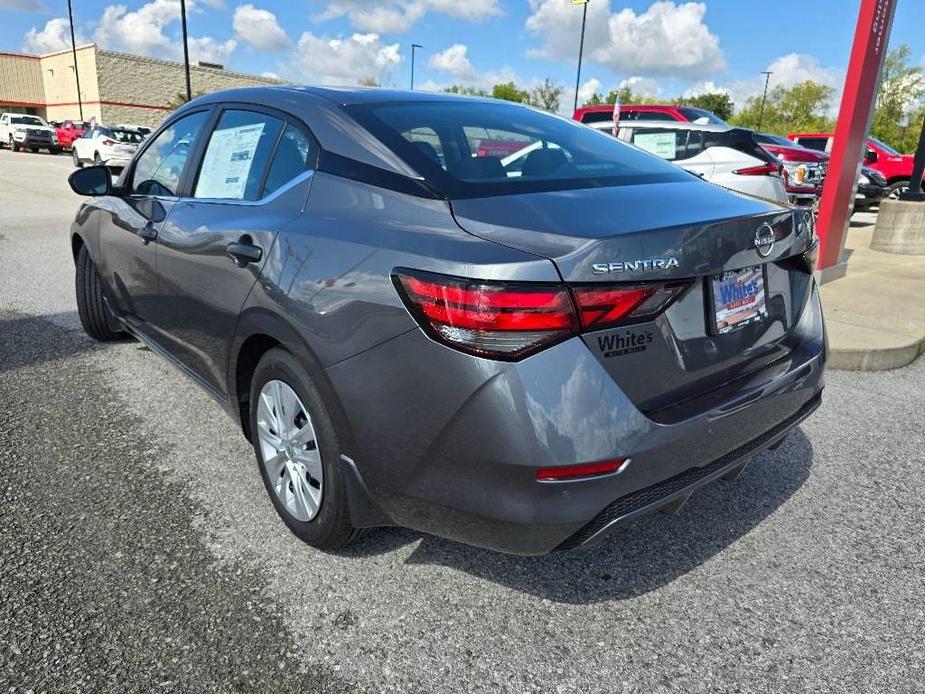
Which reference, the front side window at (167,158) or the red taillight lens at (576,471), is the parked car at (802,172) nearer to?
the front side window at (167,158)

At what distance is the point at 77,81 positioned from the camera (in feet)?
159

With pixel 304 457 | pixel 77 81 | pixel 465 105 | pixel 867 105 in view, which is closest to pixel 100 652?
pixel 304 457

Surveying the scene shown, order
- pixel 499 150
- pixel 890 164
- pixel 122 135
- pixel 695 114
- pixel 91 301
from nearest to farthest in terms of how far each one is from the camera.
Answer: pixel 499 150, pixel 91 301, pixel 695 114, pixel 890 164, pixel 122 135

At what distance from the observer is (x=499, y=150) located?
2635 millimetres

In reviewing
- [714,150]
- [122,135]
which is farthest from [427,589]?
[122,135]

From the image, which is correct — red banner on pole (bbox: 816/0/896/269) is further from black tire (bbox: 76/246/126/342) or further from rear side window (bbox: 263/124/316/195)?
black tire (bbox: 76/246/126/342)

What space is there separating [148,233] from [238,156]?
77 centimetres

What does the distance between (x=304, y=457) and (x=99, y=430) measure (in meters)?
1.68

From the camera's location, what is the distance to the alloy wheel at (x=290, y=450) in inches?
93.5

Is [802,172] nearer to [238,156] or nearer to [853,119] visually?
[853,119]

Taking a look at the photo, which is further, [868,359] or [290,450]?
[868,359]

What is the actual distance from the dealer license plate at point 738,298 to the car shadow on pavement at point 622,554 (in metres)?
0.70

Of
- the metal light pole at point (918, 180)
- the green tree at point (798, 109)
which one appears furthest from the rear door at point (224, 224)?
the green tree at point (798, 109)

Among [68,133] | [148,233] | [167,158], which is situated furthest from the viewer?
[68,133]
